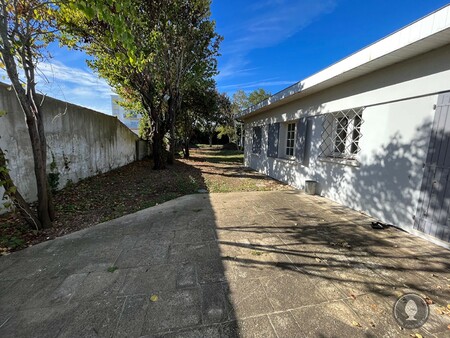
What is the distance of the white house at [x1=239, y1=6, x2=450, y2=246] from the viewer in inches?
109

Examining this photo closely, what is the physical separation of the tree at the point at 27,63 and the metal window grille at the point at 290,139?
6.37 metres

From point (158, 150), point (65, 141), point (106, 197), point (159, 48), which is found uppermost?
point (159, 48)

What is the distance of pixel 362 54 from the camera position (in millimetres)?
3516

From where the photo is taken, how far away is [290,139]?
715cm

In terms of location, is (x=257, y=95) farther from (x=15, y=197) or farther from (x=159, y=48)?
(x=15, y=197)

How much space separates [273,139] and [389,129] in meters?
4.25

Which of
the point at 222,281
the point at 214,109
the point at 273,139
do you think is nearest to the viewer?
the point at 222,281

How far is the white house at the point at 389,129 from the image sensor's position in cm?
277

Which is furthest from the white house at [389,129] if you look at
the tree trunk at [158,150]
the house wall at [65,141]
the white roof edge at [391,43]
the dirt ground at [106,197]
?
the house wall at [65,141]

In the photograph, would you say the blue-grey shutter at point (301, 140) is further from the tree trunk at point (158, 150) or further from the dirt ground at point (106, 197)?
the tree trunk at point (158, 150)

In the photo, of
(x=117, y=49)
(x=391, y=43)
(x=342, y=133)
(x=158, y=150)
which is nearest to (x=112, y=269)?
(x=391, y=43)

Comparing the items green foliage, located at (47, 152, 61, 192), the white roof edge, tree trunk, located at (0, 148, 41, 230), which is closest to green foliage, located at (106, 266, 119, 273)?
tree trunk, located at (0, 148, 41, 230)

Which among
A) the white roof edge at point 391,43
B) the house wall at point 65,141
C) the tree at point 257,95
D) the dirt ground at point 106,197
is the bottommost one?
the dirt ground at point 106,197

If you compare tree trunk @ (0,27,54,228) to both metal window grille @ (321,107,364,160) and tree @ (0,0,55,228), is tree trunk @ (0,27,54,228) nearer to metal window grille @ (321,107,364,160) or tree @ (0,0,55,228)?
tree @ (0,0,55,228)
